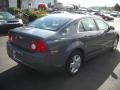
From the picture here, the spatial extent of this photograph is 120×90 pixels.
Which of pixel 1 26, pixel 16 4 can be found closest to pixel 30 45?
pixel 1 26

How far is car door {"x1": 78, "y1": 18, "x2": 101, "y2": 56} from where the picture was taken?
4.74 meters

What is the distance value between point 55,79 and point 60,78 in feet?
0.45

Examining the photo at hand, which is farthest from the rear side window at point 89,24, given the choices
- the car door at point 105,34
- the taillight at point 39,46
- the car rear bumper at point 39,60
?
the taillight at point 39,46

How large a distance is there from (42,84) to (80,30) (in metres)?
1.64

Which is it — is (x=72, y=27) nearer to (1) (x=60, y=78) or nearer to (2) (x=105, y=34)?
(1) (x=60, y=78)

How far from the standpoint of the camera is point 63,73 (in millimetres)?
4738

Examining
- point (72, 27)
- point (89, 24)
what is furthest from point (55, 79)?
point (89, 24)

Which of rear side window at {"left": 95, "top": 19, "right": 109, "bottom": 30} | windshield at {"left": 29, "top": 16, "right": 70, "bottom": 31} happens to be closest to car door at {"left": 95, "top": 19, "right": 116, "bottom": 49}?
rear side window at {"left": 95, "top": 19, "right": 109, "bottom": 30}

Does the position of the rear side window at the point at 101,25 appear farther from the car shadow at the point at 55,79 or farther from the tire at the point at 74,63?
the tire at the point at 74,63

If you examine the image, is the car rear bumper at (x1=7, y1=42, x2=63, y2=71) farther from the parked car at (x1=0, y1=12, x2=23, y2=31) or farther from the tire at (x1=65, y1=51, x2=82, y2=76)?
the parked car at (x1=0, y1=12, x2=23, y2=31)

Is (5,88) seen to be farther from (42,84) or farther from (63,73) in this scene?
(63,73)

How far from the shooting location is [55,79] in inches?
175

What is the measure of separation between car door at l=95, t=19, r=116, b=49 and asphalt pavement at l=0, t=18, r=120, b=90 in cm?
75

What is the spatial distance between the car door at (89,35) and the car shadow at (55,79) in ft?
1.85
